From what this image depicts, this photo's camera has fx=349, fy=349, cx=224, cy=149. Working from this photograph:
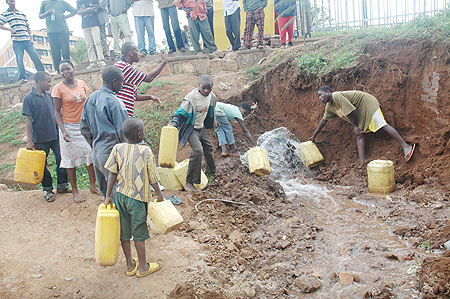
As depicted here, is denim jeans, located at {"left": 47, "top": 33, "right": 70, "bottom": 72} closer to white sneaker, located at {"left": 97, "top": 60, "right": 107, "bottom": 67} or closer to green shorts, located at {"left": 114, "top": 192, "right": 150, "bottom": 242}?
white sneaker, located at {"left": 97, "top": 60, "right": 107, "bottom": 67}

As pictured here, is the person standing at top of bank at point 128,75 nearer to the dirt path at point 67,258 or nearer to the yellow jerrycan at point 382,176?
Result: the dirt path at point 67,258

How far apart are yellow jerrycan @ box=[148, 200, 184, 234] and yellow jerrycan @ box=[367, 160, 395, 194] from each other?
11.6 feet

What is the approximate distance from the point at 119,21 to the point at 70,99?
5.57 metres

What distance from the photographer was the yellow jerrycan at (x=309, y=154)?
674 centimetres

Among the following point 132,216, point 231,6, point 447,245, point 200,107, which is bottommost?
point 447,245

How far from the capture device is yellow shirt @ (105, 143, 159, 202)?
113 inches

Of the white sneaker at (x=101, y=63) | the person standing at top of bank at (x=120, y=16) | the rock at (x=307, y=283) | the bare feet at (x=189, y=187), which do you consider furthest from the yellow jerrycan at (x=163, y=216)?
the white sneaker at (x=101, y=63)

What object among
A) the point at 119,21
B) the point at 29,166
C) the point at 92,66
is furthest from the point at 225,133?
the point at 92,66

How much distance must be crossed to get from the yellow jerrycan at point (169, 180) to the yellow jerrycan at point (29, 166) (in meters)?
1.56

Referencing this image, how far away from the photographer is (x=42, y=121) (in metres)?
4.49

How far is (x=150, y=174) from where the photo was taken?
2.95 meters

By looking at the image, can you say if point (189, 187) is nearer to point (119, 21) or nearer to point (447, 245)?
point (447, 245)

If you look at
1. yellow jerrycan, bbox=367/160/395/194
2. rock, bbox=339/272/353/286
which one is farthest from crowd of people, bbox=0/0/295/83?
rock, bbox=339/272/353/286

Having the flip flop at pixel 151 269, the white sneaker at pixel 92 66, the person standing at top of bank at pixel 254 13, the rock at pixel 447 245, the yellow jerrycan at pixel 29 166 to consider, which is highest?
the person standing at top of bank at pixel 254 13
